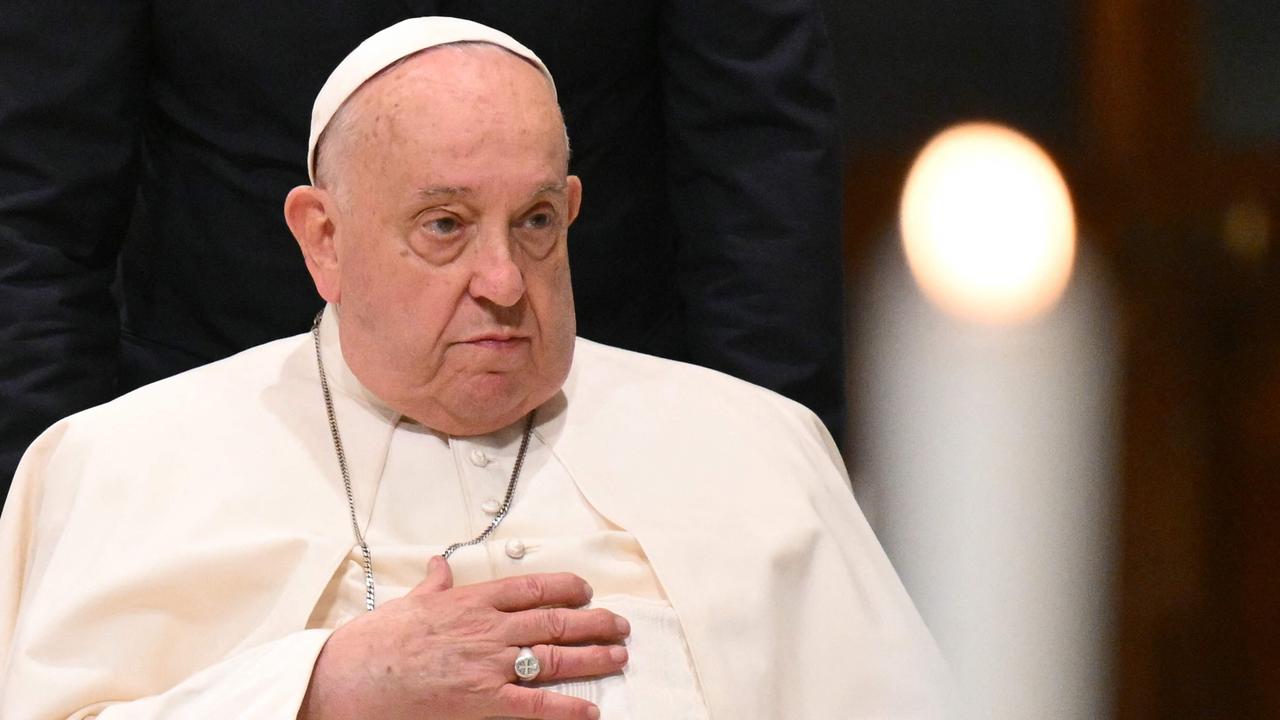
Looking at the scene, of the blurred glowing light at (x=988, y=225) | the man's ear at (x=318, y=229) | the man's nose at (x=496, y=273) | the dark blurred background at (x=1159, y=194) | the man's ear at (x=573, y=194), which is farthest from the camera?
the blurred glowing light at (x=988, y=225)

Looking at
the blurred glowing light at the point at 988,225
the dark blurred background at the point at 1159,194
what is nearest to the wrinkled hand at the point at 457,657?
the dark blurred background at the point at 1159,194

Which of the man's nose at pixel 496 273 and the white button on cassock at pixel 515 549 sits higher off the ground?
the man's nose at pixel 496 273

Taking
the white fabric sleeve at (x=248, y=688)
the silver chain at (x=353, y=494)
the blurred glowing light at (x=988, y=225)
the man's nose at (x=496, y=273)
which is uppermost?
the man's nose at (x=496, y=273)

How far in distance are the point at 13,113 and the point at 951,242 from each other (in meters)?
2.92

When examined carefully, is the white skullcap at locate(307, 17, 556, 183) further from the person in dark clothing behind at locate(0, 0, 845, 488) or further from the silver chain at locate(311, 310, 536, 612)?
the person in dark clothing behind at locate(0, 0, 845, 488)

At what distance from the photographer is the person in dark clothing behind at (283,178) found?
2.50 meters

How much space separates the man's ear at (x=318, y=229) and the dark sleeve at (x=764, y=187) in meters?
0.65

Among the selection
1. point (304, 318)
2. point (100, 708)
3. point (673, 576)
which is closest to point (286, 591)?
point (100, 708)

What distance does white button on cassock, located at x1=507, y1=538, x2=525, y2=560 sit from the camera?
2.13 metres

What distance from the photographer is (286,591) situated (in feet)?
6.80

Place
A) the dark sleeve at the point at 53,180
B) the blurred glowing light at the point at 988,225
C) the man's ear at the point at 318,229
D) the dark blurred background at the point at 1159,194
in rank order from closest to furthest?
1. the man's ear at the point at 318,229
2. the dark sleeve at the point at 53,180
3. the dark blurred background at the point at 1159,194
4. the blurred glowing light at the point at 988,225

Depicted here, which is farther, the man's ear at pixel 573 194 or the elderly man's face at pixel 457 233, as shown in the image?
the man's ear at pixel 573 194

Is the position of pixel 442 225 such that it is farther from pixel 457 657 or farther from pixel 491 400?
pixel 457 657

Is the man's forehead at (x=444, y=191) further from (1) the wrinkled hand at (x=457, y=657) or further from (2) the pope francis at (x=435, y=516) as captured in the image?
(1) the wrinkled hand at (x=457, y=657)
